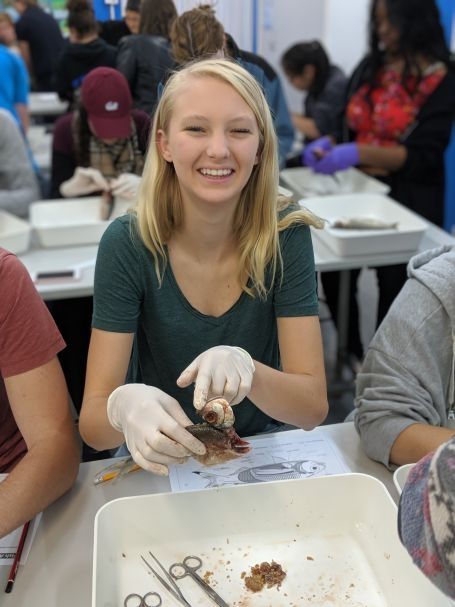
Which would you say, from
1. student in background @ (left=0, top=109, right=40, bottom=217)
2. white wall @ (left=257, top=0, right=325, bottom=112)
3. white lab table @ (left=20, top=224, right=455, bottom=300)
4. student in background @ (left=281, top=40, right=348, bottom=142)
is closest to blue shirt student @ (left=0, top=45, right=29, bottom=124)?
student in background @ (left=0, top=109, right=40, bottom=217)

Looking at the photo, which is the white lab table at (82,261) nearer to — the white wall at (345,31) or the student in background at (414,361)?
the student in background at (414,361)

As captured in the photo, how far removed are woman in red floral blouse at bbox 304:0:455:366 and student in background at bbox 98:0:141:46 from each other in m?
0.94

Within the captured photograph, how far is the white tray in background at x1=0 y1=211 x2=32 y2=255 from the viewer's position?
1.86m

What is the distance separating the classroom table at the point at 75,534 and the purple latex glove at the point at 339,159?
154cm

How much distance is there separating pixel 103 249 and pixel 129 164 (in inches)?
36.0

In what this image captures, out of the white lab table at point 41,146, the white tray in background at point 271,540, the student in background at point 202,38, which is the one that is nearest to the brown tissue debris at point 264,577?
the white tray in background at point 271,540

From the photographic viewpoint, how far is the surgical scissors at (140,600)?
2.49ft

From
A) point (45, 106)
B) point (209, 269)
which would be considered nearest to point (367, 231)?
point (209, 269)

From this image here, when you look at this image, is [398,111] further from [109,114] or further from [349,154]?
[109,114]

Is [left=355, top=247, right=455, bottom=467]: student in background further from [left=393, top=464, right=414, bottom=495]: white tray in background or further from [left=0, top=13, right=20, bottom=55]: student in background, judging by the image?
[left=0, top=13, right=20, bottom=55]: student in background

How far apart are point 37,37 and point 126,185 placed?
3.16m

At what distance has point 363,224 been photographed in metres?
1.92

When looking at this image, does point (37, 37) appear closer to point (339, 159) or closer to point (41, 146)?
point (41, 146)

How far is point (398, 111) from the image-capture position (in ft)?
8.19
